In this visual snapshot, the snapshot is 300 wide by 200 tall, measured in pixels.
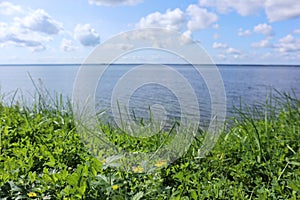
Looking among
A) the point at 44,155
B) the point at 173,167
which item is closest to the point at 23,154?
the point at 44,155

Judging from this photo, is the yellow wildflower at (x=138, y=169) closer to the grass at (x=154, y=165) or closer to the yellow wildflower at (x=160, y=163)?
the grass at (x=154, y=165)

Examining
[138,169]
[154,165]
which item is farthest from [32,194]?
[154,165]

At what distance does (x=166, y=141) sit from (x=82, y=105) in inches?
49.3

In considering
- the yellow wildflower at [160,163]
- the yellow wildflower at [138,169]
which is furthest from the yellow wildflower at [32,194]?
the yellow wildflower at [160,163]

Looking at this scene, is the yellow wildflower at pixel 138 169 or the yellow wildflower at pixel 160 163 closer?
the yellow wildflower at pixel 138 169

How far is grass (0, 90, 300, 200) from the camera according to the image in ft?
6.28

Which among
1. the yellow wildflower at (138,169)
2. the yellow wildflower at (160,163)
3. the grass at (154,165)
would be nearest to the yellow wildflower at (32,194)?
the grass at (154,165)

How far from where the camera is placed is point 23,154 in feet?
8.34

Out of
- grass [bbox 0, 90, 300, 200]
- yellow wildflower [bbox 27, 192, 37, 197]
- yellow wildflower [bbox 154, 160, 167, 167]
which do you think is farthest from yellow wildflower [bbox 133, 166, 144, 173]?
yellow wildflower [bbox 27, 192, 37, 197]

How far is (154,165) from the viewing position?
2.40m

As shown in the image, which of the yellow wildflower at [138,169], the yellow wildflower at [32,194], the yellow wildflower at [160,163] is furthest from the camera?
the yellow wildflower at [160,163]

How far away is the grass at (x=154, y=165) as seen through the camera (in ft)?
6.28

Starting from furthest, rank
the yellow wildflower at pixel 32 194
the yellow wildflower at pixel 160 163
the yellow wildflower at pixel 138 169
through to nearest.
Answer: the yellow wildflower at pixel 160 163 → the yellow wildflower at pixel 138 169 → the yellow wildflower at pixel 32 194

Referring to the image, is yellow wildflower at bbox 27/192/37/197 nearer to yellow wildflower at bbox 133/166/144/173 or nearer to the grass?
the grass
